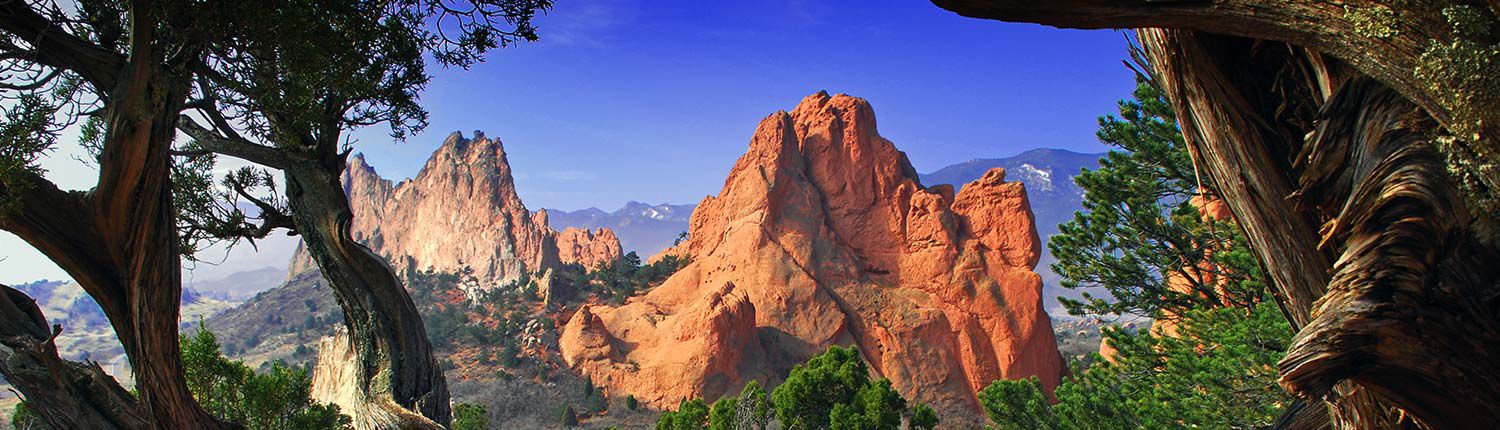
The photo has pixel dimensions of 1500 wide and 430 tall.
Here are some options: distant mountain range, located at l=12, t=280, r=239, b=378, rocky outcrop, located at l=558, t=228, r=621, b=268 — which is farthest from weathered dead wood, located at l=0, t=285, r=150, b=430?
distant mountain range, located at l=12, t=280, r=239, b=378

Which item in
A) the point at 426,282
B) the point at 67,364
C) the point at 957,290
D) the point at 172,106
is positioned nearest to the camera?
the point at 67,364

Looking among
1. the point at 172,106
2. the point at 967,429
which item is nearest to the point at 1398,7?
the point at 172,106

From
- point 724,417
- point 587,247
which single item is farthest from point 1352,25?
point 587,247

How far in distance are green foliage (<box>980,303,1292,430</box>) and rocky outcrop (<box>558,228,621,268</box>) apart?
51.7 metres

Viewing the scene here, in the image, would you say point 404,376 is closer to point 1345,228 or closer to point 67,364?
point 67,364

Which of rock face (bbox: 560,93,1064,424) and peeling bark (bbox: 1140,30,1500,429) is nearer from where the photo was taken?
peeling bark (bbox: 1140,30,1500,429)

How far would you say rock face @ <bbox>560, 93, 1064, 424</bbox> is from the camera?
134 ft

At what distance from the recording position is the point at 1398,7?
1.70 metres

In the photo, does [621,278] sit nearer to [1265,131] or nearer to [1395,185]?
[1265,131]

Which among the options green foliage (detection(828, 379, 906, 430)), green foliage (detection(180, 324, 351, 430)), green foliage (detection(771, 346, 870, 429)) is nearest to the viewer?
green foliage (detection(180, 324, 351, 430))

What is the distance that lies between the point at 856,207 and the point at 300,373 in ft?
136

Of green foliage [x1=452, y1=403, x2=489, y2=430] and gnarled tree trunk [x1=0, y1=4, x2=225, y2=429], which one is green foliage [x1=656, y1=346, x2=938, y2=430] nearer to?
green foliage [x1=452, y1=403, x2=489, y2=430]

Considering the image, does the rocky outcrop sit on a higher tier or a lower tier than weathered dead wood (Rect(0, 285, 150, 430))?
higher

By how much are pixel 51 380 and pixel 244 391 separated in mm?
4162
